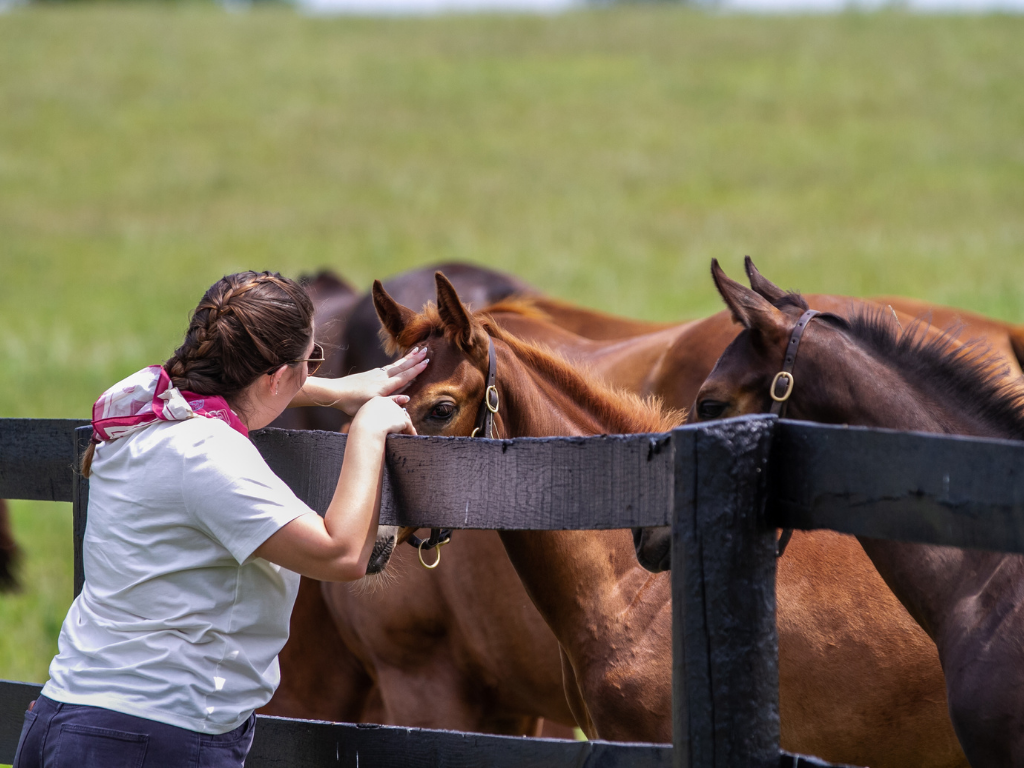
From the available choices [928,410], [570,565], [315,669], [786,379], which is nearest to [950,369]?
[928,410]

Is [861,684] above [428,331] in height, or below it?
below

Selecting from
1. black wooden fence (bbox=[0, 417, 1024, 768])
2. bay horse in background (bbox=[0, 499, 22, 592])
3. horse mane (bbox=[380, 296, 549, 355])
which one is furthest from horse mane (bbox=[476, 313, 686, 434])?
bay horse in background (bbox=[0, 499, 22, 592])

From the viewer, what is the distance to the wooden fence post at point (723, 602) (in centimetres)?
169

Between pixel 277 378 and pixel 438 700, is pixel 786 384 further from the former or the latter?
pixel 438 700

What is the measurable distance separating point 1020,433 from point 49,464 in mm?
2357

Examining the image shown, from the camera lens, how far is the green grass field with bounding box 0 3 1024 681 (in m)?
14.8

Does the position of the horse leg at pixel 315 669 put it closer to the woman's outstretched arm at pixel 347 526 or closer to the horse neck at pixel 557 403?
the horse neck at pixel 557 403

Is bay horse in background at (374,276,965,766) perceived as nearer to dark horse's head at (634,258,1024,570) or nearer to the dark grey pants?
dark horse's head at (634,258,1024,570)

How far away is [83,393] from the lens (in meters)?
11.7

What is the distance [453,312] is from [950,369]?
1216 mm

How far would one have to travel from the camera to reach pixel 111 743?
185cm

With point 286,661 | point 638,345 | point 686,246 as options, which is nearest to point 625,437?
point 638,345

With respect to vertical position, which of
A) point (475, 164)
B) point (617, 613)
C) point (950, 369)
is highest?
point (475, 164)

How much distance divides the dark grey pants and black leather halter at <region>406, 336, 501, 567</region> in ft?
2.94
